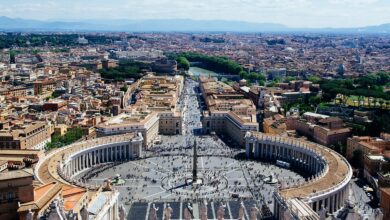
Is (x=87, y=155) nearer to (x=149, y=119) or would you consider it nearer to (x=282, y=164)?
(x=149, y=119)

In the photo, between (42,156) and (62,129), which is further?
(62,129)

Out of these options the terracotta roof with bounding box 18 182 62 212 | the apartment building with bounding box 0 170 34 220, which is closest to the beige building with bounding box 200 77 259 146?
the terracotta roof with bounding box 18 182 62 212

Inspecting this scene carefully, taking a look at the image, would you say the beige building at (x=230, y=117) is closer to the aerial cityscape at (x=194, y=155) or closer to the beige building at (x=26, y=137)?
the aerial cityscape at (x=194, y=155)

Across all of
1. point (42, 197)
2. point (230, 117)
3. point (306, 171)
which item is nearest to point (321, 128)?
point (306, 171)

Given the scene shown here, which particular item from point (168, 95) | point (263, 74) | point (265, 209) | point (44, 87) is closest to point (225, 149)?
point (265, 209)

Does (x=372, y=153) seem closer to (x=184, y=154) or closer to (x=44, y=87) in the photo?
(x=184, y=154)

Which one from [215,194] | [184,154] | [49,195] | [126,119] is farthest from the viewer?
[126,119]

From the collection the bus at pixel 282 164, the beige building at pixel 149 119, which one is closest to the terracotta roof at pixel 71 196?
the beige building at pixel 149 119
